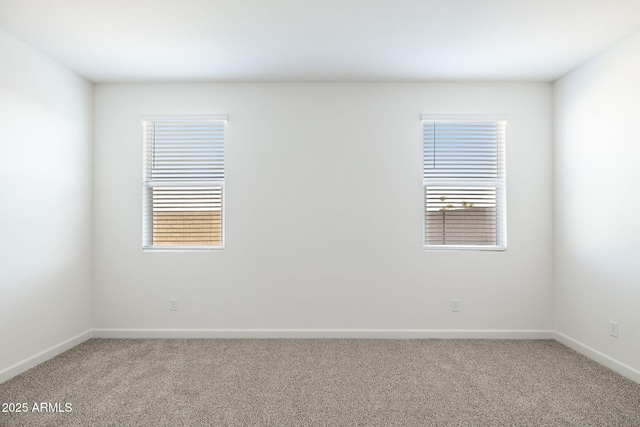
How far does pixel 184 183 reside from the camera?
4.10 meters

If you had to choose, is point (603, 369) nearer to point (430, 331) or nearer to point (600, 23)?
point (430, 331)

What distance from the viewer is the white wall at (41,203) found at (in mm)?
3002

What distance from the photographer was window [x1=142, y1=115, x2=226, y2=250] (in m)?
4.10

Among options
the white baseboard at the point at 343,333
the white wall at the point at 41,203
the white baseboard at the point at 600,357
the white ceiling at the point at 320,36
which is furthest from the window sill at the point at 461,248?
the white wall at the point at 41,203

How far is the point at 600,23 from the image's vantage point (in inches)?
110

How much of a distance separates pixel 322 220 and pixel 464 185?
1581 millimetres

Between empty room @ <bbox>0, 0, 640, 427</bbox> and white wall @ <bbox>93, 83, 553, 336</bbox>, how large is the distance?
2cm

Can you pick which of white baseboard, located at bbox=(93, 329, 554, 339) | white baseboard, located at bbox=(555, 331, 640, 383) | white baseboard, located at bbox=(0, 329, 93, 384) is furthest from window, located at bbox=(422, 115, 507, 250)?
white baseboard, located at bbox=(0, 329, 93, 384)

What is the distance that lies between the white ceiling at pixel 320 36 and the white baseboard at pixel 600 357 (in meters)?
2.64

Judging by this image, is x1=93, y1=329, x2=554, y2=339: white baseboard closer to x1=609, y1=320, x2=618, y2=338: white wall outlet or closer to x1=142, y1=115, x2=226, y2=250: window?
x1=609, y1=320, x2=618, y2=338: white wall outlet

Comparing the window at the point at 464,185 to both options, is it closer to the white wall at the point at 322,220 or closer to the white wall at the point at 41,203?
the white wall at the point at 322,220

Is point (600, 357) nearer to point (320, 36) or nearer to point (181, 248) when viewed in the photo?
point (320, 36)

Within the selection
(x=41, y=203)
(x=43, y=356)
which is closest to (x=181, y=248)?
(x=41, y=203)

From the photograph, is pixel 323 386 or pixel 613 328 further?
pixel 613 328
